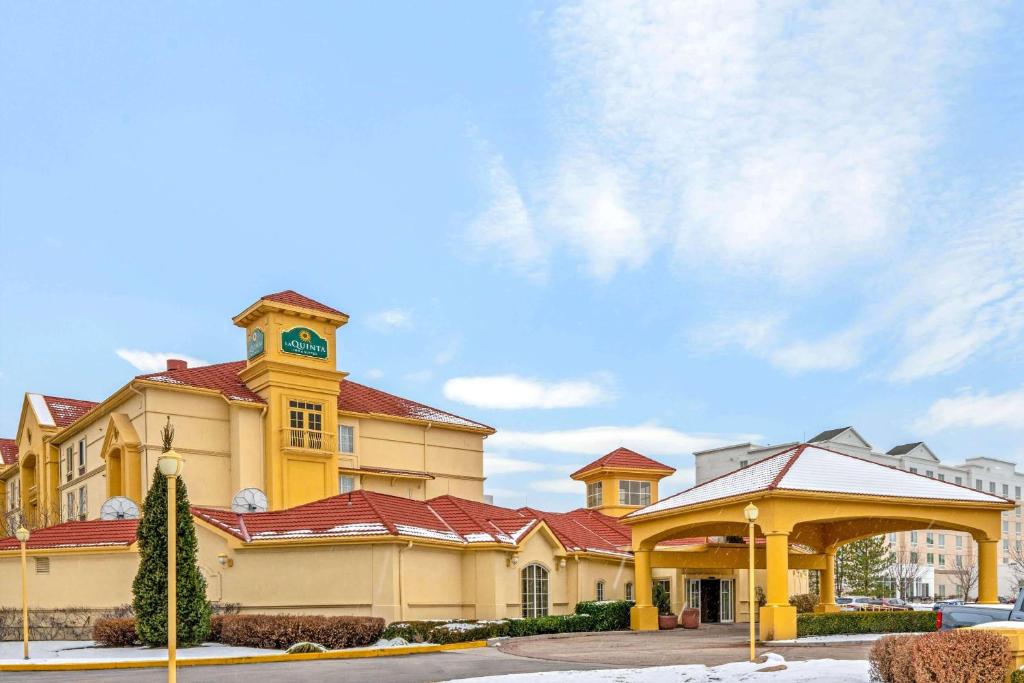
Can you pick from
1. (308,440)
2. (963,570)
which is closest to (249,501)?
(308,440)

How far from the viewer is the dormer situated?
47688 millimetres

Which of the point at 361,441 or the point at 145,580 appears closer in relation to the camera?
the point at 145,580

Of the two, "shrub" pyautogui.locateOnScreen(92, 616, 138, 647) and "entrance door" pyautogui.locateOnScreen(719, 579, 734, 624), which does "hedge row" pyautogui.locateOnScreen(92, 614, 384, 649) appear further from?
"entrance door" pyautogui.locateOnScreen(719, 579, 734, 624)

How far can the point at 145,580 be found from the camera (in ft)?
86.0

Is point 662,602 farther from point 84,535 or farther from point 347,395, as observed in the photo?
point 84,535

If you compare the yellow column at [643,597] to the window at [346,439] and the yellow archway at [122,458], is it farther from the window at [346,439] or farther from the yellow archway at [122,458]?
the yellow archway at [122,458]

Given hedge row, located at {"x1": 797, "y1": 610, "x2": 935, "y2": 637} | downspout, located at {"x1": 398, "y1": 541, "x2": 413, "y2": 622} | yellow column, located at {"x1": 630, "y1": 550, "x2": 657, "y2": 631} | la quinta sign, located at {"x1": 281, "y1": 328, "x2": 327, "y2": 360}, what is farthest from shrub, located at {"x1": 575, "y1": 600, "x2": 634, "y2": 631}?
la quinta sign, located at {"x1": 281, "y1": 328, "x2": 327, "y2": 360}

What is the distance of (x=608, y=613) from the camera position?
1401 inches

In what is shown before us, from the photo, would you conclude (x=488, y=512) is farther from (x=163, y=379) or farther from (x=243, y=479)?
(x=163, y=379)

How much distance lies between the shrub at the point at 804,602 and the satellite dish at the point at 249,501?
80.1ft

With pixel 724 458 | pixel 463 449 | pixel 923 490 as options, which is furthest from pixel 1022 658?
pixel 724 458

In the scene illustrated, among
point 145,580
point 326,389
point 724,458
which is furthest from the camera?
point 724,458

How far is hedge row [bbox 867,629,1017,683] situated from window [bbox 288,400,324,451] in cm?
2973

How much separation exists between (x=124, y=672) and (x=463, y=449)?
2933cm
